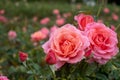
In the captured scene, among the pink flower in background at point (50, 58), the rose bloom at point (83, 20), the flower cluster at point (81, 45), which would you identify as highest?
the rose bloom at point (83, 20)

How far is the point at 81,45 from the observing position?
1.74 m

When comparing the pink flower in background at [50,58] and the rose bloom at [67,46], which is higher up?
the rose bloom at [67,46]

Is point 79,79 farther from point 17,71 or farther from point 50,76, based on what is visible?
point 17,71

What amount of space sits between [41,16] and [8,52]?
245 inches

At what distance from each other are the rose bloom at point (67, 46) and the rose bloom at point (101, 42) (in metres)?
0.04

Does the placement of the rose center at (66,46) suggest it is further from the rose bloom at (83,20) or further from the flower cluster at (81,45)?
the rose bloom at (83,20)

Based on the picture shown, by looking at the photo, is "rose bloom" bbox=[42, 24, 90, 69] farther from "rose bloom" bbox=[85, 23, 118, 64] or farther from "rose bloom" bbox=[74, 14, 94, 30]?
"rose bloom" bbox=[74, 14, 94, 30]

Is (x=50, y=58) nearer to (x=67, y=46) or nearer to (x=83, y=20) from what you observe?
(x=67, y=46)

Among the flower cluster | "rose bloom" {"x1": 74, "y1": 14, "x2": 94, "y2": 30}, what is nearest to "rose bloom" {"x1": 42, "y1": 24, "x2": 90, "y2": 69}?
the flower cluster

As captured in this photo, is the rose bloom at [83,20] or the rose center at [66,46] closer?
the rose center at [66,46]

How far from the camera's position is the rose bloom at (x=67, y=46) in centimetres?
173

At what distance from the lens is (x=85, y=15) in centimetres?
196

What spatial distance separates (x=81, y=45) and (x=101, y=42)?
0.29 feet

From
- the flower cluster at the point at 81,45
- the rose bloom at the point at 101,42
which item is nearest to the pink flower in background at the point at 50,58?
the flower cluster at the point at 81,45
